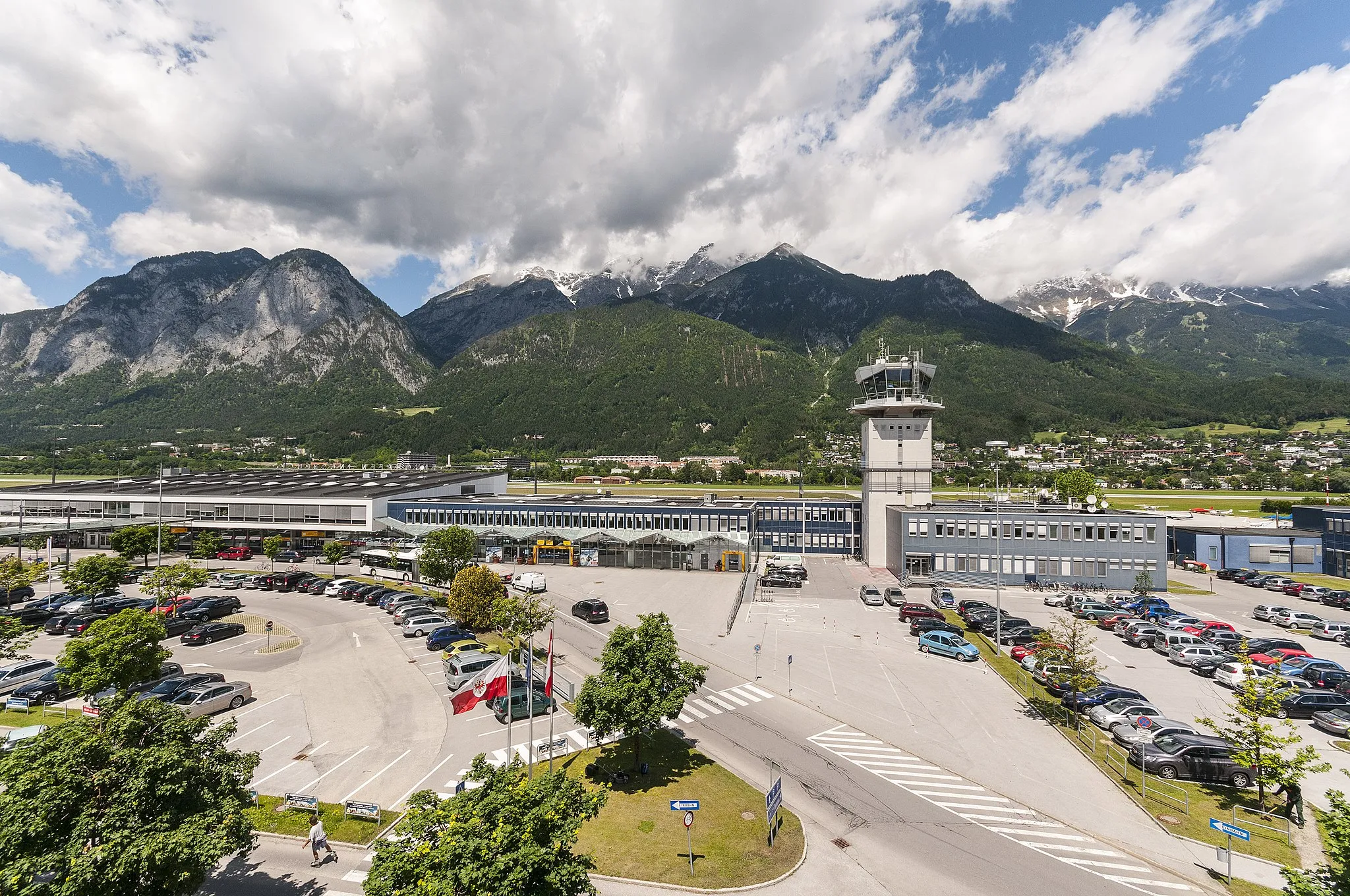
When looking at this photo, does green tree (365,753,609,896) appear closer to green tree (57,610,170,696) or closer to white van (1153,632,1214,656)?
green tree (57,610,170,696)

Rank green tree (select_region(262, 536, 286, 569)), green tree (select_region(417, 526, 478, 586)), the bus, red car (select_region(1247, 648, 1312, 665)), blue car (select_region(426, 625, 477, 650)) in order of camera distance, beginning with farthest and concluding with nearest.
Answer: green tree (select_region(262, 536, 286, 569))
the bus
green tree (select_region(417, 526, 478, 586))
blue car (select_region(426, 625, 477, 650))
red car (select_region(1247, 648, 1312, 665))

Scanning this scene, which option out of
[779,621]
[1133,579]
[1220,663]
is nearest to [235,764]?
[779,621]

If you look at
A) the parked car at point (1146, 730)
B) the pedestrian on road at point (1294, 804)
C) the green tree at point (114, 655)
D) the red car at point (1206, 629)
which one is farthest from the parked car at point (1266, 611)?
the green tree at point (114, 655)

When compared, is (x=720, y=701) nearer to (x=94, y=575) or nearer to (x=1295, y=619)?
(x=1295, y=619)

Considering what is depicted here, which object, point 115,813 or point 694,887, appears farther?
point 694,887

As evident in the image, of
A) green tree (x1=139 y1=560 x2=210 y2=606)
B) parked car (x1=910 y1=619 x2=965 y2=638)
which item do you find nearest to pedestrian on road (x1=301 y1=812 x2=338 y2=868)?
green tree (x1=139 y1=560 x2=210 y2=606)

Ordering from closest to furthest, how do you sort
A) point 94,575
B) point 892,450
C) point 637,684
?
point 637,684 → point 94,575 → point 892,450

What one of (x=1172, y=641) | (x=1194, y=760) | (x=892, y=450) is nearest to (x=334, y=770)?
(x=1194, y=760)
